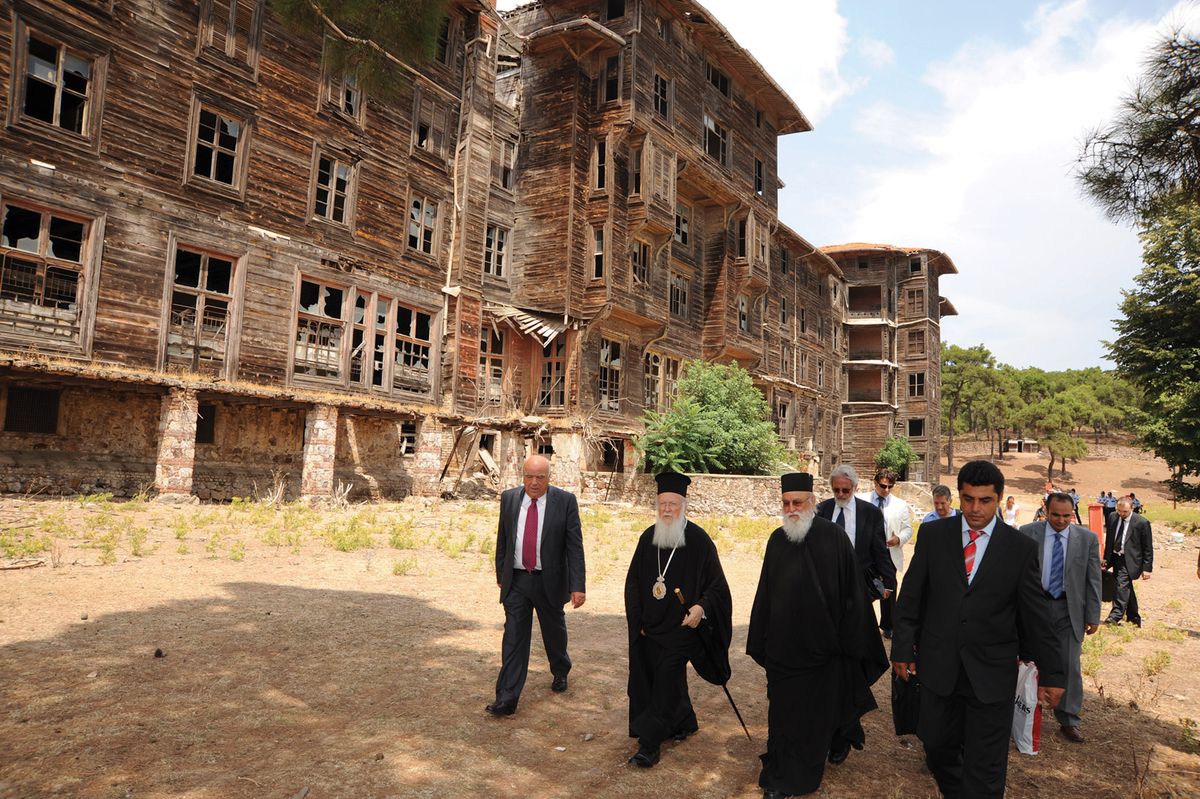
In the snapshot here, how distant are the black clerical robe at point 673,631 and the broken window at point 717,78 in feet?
98.6

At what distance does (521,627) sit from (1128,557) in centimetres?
985

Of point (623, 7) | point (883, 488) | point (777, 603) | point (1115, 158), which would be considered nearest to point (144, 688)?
point (777, 603)

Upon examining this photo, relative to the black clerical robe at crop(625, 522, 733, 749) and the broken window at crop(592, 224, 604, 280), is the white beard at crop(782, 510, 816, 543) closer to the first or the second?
the black clerical robe at crop(625, 522, 733, 749)

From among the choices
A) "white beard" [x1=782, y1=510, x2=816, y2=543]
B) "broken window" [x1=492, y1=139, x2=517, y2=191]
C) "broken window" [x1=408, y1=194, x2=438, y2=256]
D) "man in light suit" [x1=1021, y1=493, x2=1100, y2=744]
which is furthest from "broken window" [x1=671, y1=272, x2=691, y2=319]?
"white beard" [x1=782, y1=510, x2=816, y2=543]

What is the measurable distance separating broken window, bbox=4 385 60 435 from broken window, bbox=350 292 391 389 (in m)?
6.87

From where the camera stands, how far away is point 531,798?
4.38m

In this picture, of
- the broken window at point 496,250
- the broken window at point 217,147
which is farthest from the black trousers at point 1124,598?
the broken window at point 496,250

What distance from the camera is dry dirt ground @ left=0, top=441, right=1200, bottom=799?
4.59 metres

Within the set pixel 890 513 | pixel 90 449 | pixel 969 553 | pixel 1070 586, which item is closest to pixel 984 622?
pixel 969 553

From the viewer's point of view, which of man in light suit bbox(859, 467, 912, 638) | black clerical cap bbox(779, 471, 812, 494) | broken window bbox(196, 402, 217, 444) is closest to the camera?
black clerical cap bbox(779, 471, 812, 494)

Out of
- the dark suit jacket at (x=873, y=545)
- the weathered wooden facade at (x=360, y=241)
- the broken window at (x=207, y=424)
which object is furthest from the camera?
the broken window at (x=207, y=424)

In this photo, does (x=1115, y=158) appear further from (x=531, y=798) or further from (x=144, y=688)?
(x=144, y=688)

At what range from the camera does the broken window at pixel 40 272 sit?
14703 millimetres

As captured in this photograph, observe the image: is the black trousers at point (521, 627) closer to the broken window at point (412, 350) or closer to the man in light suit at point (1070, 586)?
the man in light suit at point (1070, 586)
